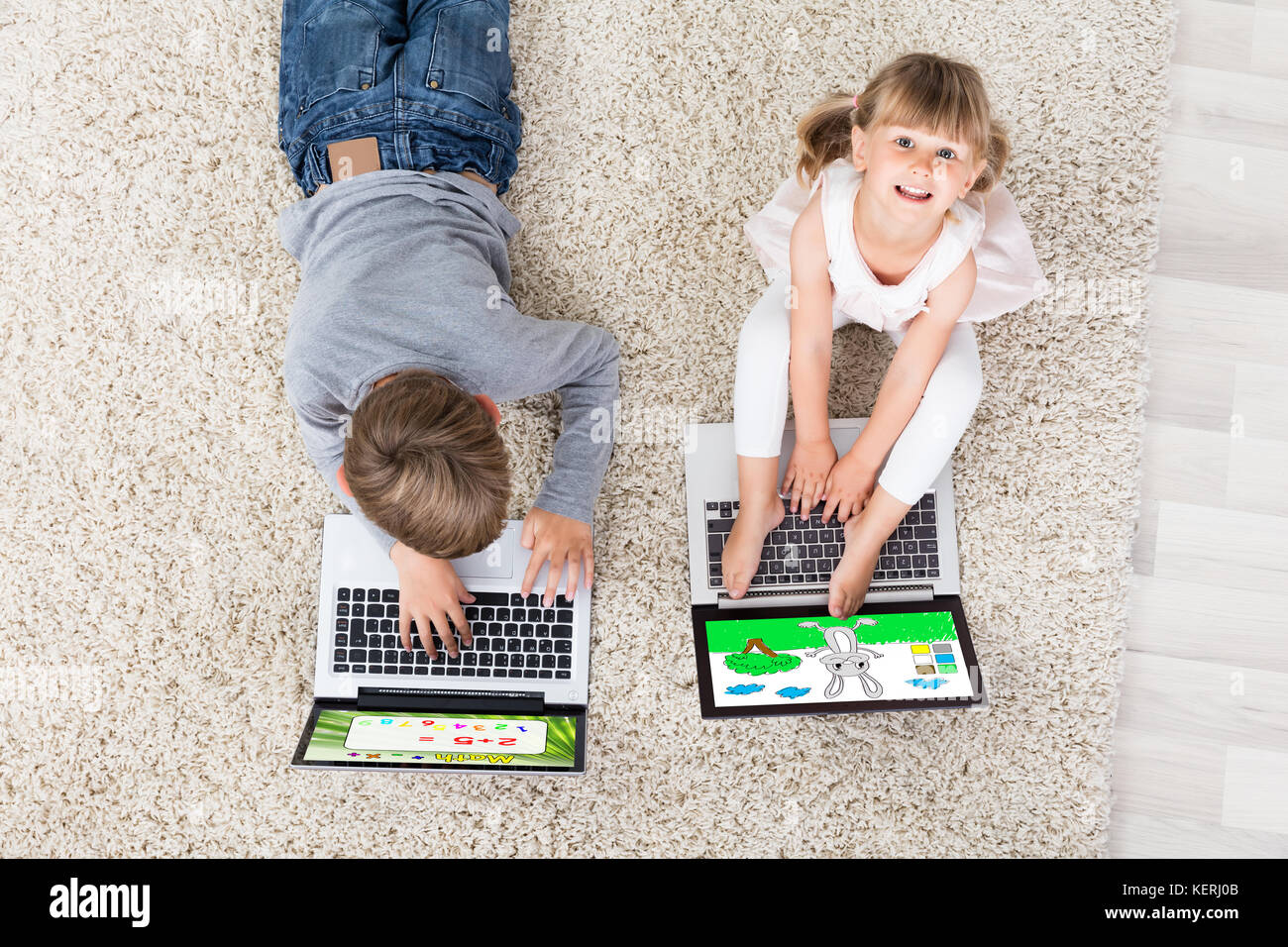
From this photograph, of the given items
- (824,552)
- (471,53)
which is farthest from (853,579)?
(471,53)

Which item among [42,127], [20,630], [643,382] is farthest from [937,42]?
[20,630]

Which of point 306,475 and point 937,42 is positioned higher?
point 937,42

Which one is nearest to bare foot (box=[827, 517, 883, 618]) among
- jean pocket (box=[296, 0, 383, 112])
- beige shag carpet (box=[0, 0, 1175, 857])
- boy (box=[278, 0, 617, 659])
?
beige shag carpet (box=[0, 0, 1175, 857])

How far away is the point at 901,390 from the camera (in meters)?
0.95

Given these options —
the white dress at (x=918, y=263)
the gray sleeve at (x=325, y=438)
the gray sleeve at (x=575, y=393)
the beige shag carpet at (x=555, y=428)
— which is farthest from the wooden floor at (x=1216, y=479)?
the gray sleeve at (x=325, y=438)

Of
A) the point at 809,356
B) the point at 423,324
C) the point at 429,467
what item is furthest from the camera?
the point at 809,356

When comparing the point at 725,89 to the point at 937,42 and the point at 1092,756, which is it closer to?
the point at 937,42

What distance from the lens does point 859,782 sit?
1021 mm

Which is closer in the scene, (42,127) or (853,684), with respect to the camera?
(853,684)

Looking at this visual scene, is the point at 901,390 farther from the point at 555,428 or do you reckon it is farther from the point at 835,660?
the point at 555,428

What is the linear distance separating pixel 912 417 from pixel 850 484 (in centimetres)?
10

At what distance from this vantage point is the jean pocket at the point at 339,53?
97 centimetres

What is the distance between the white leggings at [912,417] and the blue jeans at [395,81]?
392 mm

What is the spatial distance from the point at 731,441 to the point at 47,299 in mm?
896
